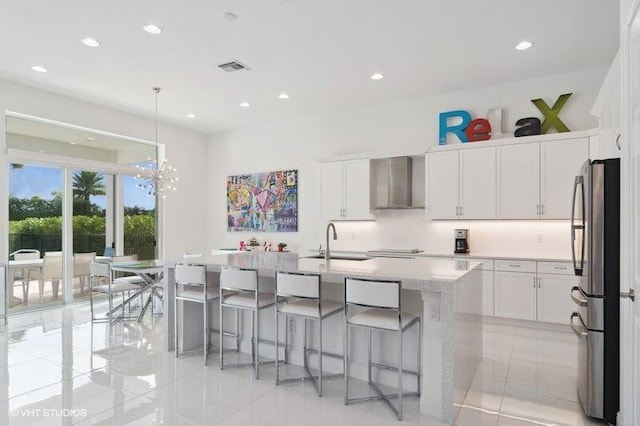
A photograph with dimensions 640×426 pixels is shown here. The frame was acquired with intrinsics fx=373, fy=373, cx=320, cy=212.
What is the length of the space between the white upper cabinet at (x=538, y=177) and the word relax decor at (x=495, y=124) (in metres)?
0.29

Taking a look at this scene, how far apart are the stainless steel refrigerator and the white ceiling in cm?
207

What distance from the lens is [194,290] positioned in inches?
158

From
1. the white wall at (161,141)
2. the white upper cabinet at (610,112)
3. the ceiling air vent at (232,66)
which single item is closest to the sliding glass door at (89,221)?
the white wall at (161,141)

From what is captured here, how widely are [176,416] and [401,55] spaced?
4456 mm

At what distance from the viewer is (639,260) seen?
1754 millimetres

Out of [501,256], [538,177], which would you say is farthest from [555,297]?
[538,177]

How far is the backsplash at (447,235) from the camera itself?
5.27 meters

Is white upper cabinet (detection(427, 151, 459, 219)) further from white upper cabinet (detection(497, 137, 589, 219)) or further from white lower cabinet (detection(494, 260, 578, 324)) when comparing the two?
white lower cabinet (detection(494, 260, 578, 324))

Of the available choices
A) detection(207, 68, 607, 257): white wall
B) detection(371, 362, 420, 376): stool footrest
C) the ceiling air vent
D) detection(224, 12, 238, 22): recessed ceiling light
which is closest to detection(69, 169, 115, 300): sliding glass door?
detection(207, 68, 607, 257): white wall

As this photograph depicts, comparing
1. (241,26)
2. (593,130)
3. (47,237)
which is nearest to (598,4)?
(593,130)

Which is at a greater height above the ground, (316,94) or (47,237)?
(316,94)

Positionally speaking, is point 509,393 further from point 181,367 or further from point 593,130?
point 593,130

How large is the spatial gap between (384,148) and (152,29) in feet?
12.9

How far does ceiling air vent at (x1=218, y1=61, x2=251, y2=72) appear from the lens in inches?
193
